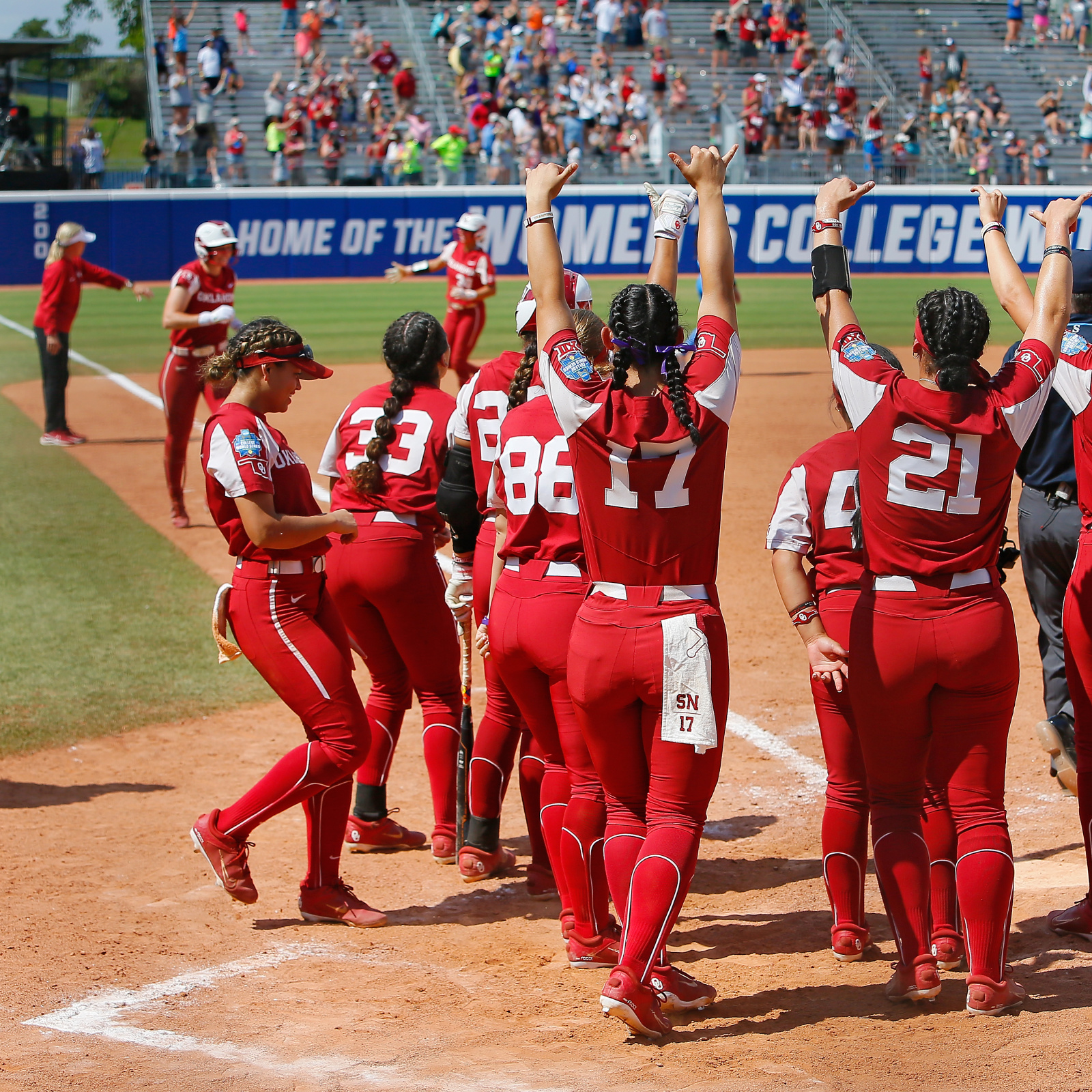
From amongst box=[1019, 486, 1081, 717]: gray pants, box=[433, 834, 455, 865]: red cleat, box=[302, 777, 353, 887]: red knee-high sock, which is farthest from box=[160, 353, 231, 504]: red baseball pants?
box=[1019, 486, 1081, 717]: gray pants

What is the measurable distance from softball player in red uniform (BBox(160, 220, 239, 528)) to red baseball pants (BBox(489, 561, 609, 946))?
674 cm

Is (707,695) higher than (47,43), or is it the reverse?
(47,43)

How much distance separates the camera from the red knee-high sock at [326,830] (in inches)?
194

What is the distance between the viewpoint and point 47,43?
3250cm

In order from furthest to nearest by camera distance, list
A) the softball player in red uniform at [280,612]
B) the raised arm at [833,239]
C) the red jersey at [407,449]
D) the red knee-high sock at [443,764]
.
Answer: the red knee-high sock at [443,764], the red jersey at [407,449], the softball player in red uniform at [280,612], the raised arm at [833,239]

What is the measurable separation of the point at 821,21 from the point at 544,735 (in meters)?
34.1

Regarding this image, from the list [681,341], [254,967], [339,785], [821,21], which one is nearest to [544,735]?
[339,785]

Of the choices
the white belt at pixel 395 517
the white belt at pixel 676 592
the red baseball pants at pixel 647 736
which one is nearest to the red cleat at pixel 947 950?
the red baseball pants at pixel 647 736

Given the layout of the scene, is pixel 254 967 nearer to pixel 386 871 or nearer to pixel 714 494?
pixel 386 871

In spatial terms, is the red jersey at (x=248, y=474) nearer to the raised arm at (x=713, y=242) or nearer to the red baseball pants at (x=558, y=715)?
the red baseball pants at (x=558, y=715)

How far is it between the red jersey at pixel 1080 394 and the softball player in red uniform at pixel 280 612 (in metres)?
2.56

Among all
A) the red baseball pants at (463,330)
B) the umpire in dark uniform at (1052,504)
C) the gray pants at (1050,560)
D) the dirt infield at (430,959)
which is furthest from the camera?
the red baseball pants at (463,330)

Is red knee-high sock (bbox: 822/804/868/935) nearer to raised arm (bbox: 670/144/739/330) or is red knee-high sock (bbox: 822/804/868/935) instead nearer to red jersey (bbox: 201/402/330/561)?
raised arm (bbox: 670/144/739/330)

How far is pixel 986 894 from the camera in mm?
3846
